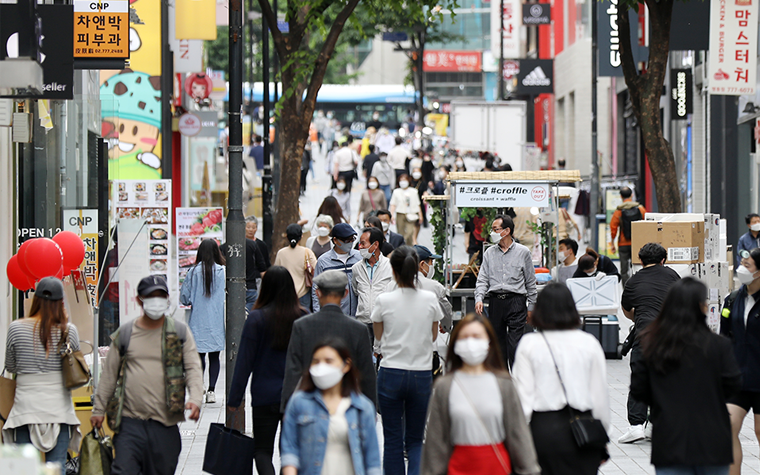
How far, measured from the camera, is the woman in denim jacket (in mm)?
5000

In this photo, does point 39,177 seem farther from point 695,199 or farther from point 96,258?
point 695,199

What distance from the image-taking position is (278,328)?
679 cm

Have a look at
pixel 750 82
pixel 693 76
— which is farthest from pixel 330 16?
pixel 750 82

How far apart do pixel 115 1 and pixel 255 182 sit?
1955 cm

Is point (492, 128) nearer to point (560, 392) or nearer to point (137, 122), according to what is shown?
point (137, 122)

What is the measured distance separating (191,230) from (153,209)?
757 mm

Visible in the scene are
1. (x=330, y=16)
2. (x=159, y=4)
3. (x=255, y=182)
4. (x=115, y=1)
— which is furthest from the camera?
(x=330, y=16)

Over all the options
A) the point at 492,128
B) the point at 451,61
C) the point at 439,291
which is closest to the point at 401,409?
the point at 439,291

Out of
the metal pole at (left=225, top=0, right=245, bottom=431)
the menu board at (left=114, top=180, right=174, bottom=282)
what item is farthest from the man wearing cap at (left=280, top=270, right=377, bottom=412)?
the menu board at (left=114, top=180, right=174, bottom=282)

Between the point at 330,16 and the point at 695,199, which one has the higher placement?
the point at 330,16

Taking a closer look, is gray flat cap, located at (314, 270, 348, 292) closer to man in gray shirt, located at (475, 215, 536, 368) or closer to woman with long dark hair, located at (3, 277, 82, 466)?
woman with long dark hair, located at (3, 277, 82, 466)

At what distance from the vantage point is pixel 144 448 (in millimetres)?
6227

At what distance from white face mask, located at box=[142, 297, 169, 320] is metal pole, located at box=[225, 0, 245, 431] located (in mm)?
2938

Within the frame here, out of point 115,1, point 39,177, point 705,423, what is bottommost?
point 705,423
